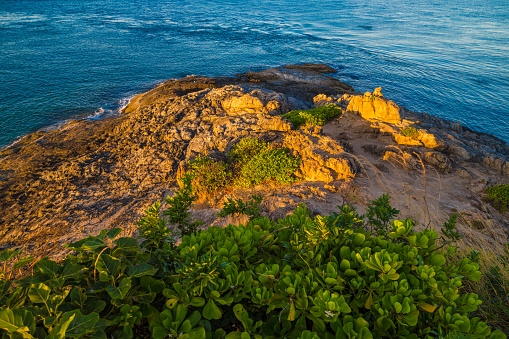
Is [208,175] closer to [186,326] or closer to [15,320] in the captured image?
[186,326]

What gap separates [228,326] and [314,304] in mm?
736

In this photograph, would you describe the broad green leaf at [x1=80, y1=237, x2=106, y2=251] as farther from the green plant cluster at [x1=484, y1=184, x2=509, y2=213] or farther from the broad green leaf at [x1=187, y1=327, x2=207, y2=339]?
the green plant cluster at [x1=484, y1=184, x2=509, y2=213]

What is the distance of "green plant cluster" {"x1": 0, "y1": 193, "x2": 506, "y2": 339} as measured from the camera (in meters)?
1.65

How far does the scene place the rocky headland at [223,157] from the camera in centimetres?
776

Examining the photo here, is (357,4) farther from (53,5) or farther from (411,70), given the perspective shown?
(53,5)

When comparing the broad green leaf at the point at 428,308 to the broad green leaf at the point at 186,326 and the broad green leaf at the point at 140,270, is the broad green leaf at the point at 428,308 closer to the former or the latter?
the broad green leaf at the point at 186,326

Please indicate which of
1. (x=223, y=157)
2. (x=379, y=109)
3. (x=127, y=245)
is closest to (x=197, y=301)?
(x=127, y=245)

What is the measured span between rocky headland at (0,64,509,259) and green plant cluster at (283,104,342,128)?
0.46m

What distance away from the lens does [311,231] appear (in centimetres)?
236

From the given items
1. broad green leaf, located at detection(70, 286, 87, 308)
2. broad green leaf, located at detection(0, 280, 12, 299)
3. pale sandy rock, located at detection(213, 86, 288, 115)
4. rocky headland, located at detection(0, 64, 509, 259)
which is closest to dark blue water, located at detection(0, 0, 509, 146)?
rocky headland, located at detection(0, 64, 509, 259)

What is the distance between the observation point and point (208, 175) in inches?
356

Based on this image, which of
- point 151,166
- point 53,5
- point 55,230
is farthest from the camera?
point 53,5

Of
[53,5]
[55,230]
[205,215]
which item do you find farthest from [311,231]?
[53,5]

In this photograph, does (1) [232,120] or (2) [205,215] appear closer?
(2) [205,215]
